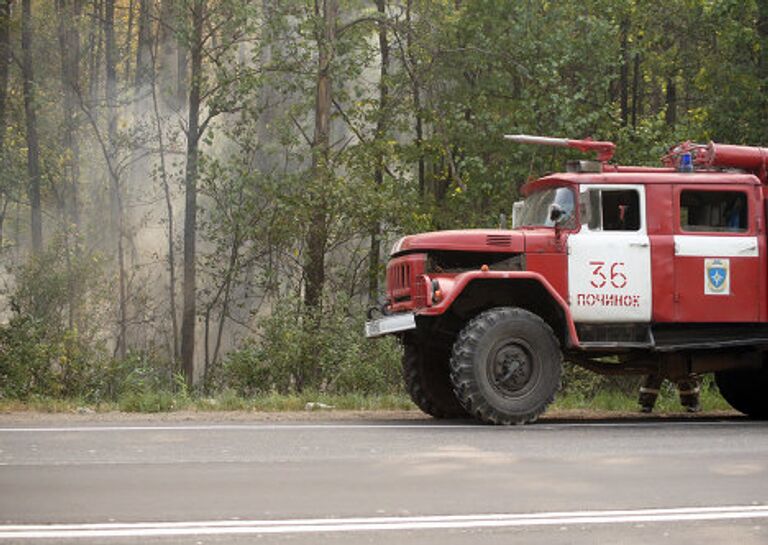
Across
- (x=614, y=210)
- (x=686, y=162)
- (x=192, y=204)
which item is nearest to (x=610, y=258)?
(x=614, y=210)

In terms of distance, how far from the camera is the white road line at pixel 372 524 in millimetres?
6922

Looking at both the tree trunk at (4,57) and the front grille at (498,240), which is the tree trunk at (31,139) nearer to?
the tree trunk at (4,57)

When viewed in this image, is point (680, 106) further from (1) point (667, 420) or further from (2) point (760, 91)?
(1) point (667, 420)

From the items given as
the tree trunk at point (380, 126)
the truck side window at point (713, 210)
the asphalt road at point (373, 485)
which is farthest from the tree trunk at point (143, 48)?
the asphalt road at point (373, 485)

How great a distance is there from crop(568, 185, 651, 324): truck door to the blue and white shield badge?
693 mm

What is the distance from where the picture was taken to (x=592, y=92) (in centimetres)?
3103

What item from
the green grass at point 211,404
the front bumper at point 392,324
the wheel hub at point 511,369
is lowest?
the green grass at point 211,404

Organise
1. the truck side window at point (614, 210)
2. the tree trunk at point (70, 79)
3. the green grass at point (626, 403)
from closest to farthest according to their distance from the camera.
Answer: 1. the truck side window at point (614, 210)
2. the green grass at point (626, 403)
3. the tree trunk at point (70, 79)

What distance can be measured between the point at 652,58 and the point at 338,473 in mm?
26924

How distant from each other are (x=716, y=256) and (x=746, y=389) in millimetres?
2208

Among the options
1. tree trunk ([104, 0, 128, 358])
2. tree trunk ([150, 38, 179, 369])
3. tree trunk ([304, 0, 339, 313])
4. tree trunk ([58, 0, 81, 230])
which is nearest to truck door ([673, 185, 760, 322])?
tree trunk ([304, 0, 339, 313])

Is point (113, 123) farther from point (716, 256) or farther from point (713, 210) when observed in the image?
point (716, 256)

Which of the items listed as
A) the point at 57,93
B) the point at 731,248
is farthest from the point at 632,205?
the point at 57,93

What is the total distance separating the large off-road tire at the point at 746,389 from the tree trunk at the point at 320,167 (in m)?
8.23
